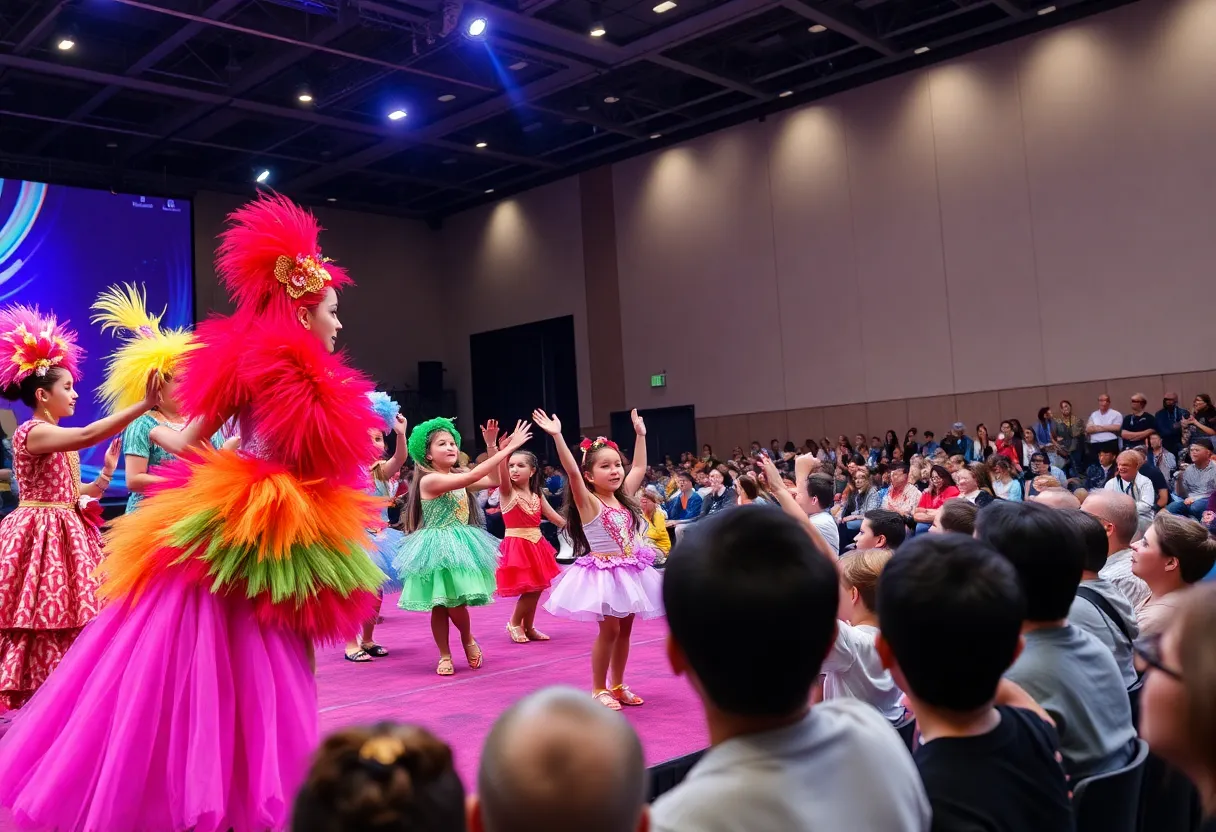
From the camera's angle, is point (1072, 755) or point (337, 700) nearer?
point (1072, 755)

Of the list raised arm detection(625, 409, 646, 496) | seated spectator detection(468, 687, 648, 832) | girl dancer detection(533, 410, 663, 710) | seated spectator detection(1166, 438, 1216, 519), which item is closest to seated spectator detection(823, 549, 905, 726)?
seated spectator detection(468, 687, 648, 832)

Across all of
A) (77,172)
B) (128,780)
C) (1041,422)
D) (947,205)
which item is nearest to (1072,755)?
(128,780)

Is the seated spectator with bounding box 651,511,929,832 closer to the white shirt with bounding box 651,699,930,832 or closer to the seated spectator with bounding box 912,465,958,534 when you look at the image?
the white shirt with bounding box 651,699,930,832

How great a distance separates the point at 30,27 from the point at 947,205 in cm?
1224

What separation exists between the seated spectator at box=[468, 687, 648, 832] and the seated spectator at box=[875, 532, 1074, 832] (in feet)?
2.10

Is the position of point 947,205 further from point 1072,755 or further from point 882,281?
point 1072,755

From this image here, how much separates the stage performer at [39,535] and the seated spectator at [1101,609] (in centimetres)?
334

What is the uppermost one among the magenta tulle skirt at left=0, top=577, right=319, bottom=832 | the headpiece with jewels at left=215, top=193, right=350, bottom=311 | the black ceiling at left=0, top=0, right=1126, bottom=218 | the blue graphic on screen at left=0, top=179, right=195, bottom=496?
the black ceiling at left=0, top=0, right=1126, bottom=218

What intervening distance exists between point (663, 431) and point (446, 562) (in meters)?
13.0

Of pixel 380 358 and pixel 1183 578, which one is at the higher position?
pixel 380 358

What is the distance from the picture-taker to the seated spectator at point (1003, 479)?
28.4ft

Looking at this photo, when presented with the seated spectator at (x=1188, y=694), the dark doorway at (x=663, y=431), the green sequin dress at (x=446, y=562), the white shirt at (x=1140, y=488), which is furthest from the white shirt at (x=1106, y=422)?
the seated spectator at (x=1188, y=694)

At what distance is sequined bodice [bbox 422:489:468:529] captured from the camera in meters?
5.99

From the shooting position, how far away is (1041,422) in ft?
42.6
